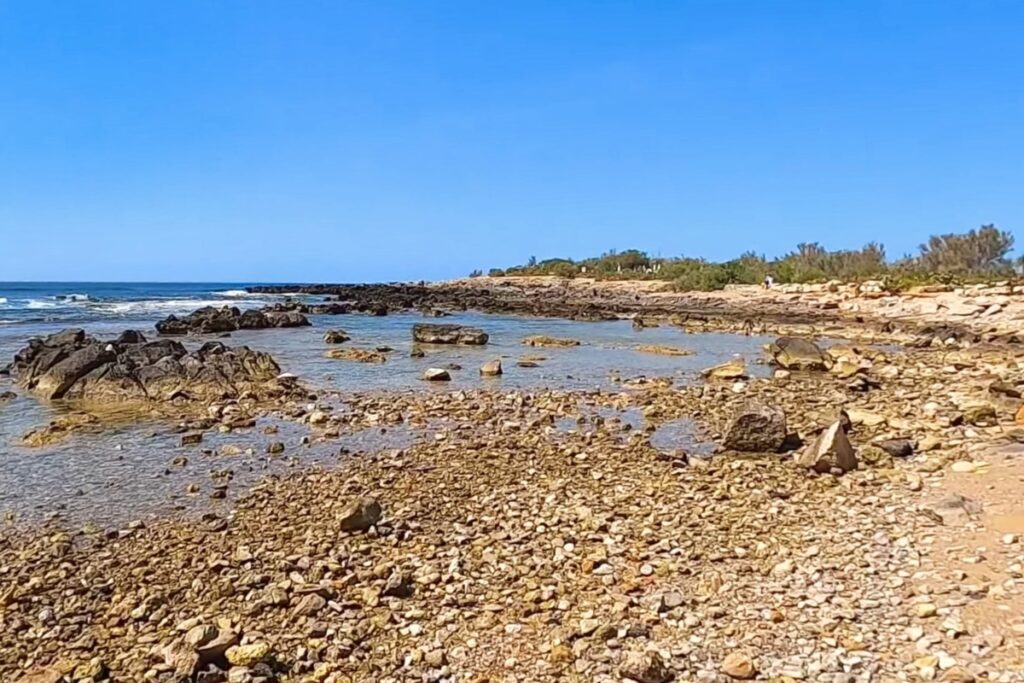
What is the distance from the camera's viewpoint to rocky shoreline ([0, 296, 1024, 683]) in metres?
4.57

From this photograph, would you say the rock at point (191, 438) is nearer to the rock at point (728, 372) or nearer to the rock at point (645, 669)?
the rock at point (645, 669)

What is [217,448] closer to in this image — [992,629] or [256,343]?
[992,629]

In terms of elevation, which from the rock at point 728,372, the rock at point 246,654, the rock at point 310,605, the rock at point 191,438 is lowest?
the rock at point 246,654

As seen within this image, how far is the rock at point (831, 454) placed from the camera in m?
8.31

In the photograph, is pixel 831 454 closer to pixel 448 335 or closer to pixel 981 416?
pixel 981 416

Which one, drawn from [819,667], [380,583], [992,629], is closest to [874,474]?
[992,629]

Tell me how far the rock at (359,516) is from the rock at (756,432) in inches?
188

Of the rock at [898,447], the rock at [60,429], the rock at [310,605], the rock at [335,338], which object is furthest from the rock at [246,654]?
the rock at [335,338]

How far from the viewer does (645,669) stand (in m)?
4.34

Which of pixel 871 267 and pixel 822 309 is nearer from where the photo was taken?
pixel 822 309

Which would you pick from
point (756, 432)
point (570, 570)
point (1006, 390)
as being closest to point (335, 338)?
point (756, 432)

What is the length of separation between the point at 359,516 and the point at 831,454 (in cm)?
520

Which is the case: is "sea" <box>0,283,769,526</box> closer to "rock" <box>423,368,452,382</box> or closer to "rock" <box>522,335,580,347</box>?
"rock" <box>423,368,452,382</box>

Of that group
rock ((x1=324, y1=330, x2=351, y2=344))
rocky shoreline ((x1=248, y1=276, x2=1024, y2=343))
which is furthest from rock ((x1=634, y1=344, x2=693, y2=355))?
rock ((x1=324, y1=330, x2=351, y2=344))
